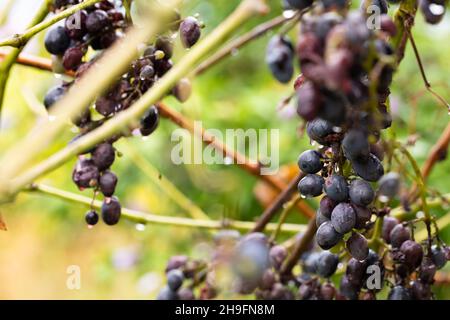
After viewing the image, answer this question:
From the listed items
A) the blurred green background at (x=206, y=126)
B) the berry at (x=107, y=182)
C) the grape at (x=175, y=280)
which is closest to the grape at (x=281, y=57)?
the berry at (x=107, y=182)

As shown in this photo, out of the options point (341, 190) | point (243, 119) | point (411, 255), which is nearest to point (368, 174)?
point (341, 190)

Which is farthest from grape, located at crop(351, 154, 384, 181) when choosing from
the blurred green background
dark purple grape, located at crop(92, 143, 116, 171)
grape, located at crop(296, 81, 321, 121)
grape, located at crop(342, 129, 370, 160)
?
the blurred green background

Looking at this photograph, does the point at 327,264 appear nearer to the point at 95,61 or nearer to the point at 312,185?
the point at 312,185

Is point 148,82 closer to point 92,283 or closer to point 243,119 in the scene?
point 243,119

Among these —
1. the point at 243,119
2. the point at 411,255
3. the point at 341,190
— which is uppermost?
the point at 341,190
